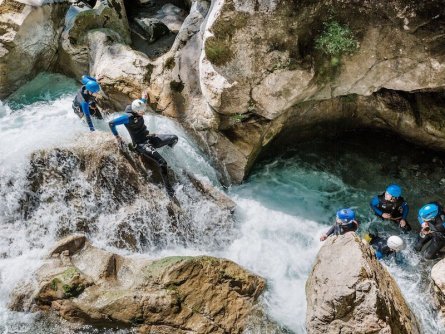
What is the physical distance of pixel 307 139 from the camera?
1084cm

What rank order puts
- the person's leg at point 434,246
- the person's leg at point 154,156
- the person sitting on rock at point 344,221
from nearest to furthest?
the person sitting on rock at point 344,221
the person's leg at point 434,246
the person's leg at point 154,156

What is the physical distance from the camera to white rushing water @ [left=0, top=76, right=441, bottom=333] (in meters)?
7.26

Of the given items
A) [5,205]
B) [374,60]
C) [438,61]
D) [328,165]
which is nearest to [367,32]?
[374,60]

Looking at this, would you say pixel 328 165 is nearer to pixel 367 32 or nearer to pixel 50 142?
pixel 367 32

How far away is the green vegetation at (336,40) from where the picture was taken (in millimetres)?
7207

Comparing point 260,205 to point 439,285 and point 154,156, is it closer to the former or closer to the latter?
point 154,156

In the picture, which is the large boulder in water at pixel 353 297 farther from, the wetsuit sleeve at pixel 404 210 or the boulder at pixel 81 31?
the boulder at pixel 81 31

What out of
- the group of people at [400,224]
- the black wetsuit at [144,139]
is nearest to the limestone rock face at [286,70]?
the black wetsuit at [144,139]

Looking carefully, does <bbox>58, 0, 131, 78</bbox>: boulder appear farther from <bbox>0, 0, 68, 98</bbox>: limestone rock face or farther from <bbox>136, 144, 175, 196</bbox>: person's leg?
<bbox>136, 144, 175, 196</bbox>: person's leg

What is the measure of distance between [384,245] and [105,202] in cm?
566

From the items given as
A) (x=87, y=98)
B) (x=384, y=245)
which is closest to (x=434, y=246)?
(x=384, y=245)

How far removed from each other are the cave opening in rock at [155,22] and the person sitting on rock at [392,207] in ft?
24.4

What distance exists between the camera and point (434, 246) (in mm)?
7664

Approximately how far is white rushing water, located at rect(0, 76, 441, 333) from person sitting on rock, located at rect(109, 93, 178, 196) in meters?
0.63
